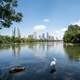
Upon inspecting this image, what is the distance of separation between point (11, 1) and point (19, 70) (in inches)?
401

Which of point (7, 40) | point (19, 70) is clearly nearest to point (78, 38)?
point (7, 40)

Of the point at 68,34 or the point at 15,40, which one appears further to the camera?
the point at 15,40

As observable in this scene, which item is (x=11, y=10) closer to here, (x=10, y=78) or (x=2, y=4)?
(x=2, y=4)

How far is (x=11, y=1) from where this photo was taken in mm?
24641

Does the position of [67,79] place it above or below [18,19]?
below

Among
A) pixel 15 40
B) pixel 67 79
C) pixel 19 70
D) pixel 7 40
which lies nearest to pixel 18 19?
pixel 19 70

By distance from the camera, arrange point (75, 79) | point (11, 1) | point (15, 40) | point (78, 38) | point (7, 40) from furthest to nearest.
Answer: point (15, 40)
point (7, 40)
point (78, 38)
point (11, 1)
point (75, 79)

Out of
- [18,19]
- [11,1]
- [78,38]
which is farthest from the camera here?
[78,38]

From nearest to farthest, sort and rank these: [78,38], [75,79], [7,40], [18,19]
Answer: [75,79]
[18,19]
[78,38]
[7,40]

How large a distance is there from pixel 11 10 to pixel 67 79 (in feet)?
38.0

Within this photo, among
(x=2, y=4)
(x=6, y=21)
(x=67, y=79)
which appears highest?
(x=2, y=4)

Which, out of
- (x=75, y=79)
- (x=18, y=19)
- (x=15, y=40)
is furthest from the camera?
(x=15, y=40)

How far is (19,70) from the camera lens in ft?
91.8

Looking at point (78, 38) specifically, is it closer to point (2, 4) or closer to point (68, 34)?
point (68, 34)
